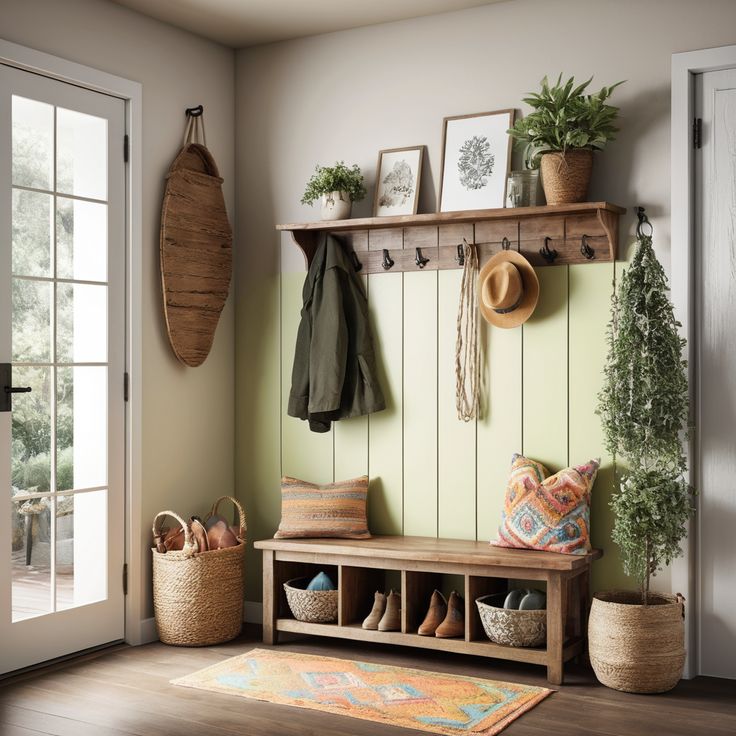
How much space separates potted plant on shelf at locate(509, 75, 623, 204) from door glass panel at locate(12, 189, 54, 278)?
182 cm

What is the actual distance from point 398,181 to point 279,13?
34.6 inches

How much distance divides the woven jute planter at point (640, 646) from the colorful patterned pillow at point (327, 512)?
1121 mm

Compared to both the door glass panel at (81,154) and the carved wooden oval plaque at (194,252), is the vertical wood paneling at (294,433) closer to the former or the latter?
the carved wooden oval plaque at (194,252)

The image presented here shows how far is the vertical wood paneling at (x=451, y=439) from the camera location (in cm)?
413

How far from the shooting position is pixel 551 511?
12.3 ft

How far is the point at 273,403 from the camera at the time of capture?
182 inches

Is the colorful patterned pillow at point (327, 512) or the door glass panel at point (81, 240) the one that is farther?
the colorful patterned pillow at point (327, 512)

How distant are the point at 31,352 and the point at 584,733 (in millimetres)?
2373

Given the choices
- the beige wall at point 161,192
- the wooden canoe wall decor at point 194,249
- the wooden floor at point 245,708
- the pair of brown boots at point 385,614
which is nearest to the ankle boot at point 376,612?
the pair of brown boots at point 385,614

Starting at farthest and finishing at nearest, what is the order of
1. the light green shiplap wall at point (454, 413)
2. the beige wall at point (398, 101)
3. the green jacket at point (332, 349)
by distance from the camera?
1. the green jacket at point (332, 349)
2. the light green shiplap wall at point (454, 413)
3. the beige wall at point (398, 101)

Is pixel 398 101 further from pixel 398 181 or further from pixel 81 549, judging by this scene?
pixel 81 549

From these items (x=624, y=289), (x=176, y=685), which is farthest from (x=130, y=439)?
(x=624, y=289)

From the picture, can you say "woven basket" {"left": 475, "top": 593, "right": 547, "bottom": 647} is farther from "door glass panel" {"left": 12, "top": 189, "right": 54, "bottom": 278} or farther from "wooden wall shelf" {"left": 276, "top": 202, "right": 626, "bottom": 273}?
"door glass panel" {"left": 12, "top": 189, "right": 54, "bottom": 278}

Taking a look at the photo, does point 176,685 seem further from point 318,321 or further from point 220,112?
point 220,112
